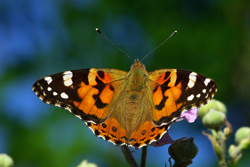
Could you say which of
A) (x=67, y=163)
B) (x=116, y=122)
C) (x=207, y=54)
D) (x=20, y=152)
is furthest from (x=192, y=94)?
(x=20, y=152)

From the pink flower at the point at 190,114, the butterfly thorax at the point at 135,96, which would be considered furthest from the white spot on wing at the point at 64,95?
the pink flower at the point at 190,114

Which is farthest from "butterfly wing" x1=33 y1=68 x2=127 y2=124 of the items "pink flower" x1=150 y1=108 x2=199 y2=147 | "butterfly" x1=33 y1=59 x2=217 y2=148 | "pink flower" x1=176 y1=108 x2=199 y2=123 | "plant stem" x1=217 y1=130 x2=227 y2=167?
"plant stem" x1=217 y1=130 x2=227 y2=167

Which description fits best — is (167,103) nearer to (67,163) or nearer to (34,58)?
(67,163)

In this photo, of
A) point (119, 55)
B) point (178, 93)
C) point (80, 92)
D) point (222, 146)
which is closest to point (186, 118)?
point (178, 93)

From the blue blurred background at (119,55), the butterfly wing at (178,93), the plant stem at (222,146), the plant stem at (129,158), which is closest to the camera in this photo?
the plant stem at (129,158)

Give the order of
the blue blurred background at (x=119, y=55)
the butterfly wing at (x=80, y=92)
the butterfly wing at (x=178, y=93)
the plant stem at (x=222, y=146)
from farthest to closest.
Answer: the blue blurred background at (x=119, y=55) < the plant stem at (x=222, y=146) < the butterfly wing at (x=80, y=92) < the butterfly wing at (x=178, y=93)

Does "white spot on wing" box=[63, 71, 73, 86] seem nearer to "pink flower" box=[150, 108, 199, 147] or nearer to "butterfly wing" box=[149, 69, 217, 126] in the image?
"butterfly wing" box=[149, 69, 217, 126]

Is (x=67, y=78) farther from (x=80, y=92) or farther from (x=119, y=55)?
(x=119, y=55)

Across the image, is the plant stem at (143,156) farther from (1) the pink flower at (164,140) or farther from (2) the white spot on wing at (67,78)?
(2) the white spot on wing at (67,78)
